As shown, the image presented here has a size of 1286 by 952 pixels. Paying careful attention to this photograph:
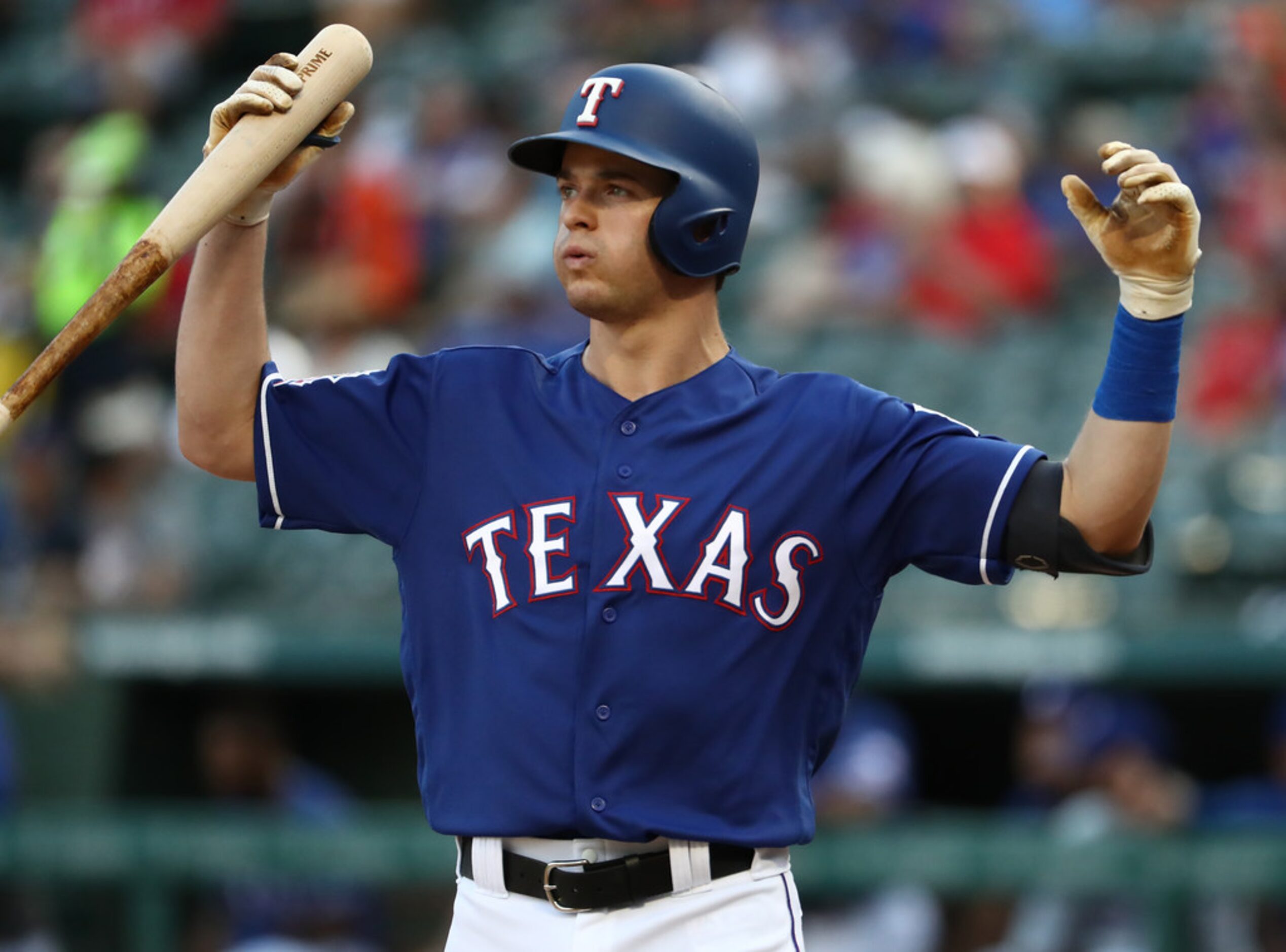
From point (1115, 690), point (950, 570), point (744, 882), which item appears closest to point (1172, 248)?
point (950, 570)

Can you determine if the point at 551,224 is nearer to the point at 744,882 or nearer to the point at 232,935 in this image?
the point at 232,935

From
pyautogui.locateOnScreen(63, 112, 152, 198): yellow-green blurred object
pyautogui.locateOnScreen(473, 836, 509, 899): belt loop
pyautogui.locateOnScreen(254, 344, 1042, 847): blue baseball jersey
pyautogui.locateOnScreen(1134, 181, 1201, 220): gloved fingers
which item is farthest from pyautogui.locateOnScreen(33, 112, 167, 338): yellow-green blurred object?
pyautogui.locateOnScreen(1134, 181, 1201, 220): gloved fingers

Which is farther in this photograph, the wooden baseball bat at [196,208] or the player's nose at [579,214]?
the player's nose at [579,214]

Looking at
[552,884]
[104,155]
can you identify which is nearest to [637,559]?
[552,884]

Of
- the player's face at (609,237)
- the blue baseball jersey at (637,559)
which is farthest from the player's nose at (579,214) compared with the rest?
the blue baseball jersey at (637,559)

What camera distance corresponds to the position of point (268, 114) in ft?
8.99

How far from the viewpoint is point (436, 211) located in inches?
350

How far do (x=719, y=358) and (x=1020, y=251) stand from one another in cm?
481

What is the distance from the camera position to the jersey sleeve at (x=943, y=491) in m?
2.64

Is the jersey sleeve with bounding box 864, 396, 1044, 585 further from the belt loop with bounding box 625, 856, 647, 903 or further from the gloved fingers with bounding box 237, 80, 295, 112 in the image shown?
the gloved fingers with bounding box 237, 80, 295, 112

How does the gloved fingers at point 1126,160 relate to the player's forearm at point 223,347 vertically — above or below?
above

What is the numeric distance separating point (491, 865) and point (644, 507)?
1.73 feet

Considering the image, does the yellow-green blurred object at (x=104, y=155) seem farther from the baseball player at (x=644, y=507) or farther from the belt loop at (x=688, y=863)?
the belt loop at (x=688, y=863)

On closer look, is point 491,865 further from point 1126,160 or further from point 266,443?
point 1126,160
